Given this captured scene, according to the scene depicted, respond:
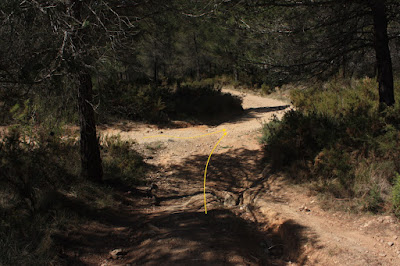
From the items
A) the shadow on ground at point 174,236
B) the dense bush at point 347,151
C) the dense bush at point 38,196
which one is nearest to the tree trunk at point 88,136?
the dense bush at point 38,196

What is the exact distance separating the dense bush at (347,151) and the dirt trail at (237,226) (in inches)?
15.0

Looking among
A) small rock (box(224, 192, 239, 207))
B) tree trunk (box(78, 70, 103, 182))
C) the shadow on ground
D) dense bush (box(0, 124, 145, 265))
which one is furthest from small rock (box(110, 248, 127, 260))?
small rock (box(224, 192, 239, 207))

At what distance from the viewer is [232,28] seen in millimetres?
6621

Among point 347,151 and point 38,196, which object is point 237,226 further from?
point 38,196

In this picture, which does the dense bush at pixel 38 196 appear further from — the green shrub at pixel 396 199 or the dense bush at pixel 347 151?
the green shrub at pixel 396 199

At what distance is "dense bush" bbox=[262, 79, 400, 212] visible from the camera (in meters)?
4.83

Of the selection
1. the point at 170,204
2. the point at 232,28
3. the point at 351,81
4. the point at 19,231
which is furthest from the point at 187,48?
the point at 19,231

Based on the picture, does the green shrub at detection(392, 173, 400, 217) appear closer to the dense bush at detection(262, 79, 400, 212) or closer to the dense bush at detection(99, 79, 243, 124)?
the dense bush at detection(262, 79, 400, 212)

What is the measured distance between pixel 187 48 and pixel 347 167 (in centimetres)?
2580

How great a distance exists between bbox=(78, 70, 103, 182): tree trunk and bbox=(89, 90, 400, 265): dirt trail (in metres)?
0.91

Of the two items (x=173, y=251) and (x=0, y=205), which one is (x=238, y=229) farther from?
(x=0, y=205)

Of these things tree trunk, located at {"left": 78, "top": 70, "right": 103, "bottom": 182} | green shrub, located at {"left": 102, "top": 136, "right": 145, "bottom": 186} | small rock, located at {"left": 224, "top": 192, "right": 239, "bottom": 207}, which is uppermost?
tree trunk, located at {"left": 78, "top": 70, "right": 103, "bottom": 182}

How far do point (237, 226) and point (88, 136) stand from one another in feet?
9.90

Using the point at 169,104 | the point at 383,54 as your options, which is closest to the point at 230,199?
the point at 383,54
